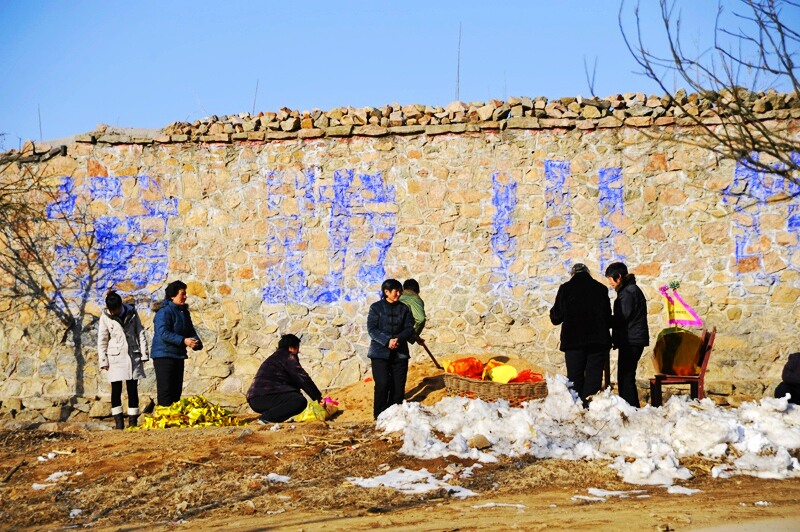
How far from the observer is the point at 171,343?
9.85 meters

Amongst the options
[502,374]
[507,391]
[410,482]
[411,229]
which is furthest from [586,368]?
[411,229]

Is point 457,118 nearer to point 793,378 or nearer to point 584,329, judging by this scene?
point 584,329

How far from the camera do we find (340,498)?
270 inches

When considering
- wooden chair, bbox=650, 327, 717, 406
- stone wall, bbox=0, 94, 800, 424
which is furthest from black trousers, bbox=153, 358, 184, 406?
wooden chair, bbox=650, 327, 717, 406

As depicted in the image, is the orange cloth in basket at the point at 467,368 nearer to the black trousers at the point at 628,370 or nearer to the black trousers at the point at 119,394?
the black trousers at the point at 628,370

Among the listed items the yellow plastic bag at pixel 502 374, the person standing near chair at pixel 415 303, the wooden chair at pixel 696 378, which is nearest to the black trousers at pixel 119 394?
the person standing near chair at pixel 415 303

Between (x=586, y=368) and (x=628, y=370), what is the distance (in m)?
0.45

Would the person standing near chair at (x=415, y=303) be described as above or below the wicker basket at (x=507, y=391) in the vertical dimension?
above

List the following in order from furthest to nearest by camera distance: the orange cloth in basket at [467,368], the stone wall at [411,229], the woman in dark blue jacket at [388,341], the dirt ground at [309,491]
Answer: the stone wall at [411,229], the orange cloth in basket at [467,368], the woman in dark blue jacket at [388,341], the dirt ground at [309,491]

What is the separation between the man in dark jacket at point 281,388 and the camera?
9805 mm

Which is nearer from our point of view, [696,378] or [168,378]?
[696,378]

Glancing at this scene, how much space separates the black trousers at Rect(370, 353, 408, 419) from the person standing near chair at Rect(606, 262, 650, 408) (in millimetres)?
2218

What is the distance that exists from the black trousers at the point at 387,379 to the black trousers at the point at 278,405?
0.83m

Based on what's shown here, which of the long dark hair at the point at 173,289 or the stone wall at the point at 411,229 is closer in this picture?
the long dark hair at the point at 173,289
